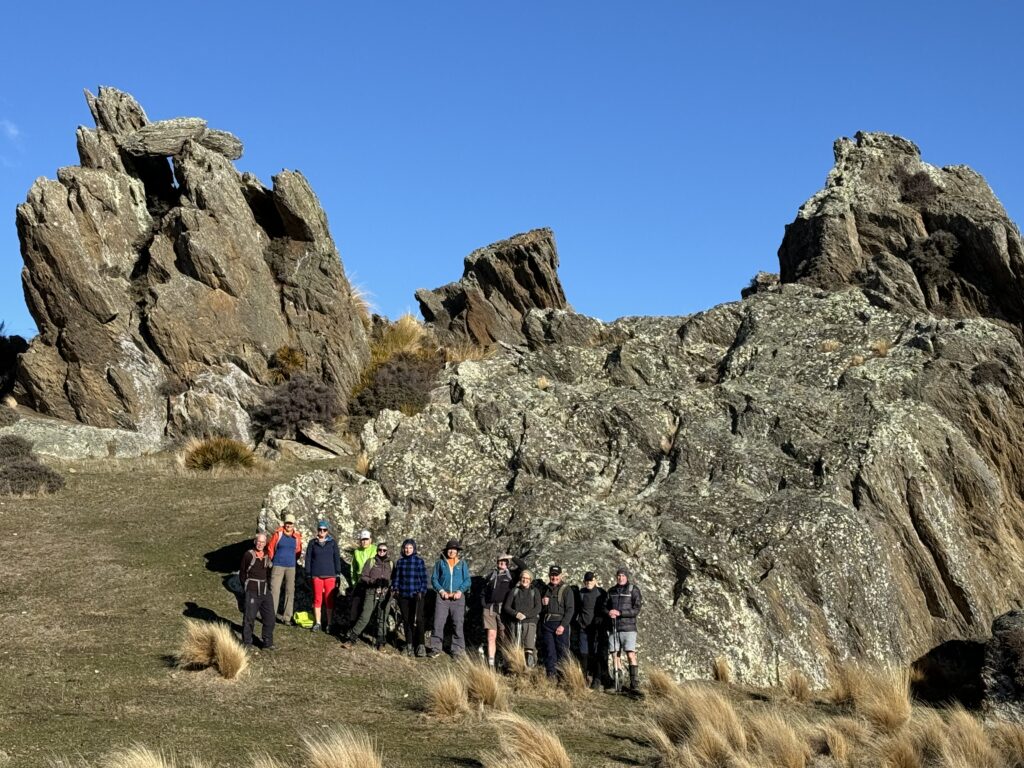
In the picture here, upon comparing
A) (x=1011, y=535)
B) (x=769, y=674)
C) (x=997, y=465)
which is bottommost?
(x=769, y=674)

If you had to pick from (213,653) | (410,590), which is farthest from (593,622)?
(213,653)

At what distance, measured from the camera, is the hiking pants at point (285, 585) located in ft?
48.4

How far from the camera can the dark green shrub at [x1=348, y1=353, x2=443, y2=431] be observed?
3244 cm

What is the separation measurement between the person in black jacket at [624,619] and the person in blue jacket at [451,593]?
2.31m

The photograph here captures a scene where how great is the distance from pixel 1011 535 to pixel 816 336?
18.9ft

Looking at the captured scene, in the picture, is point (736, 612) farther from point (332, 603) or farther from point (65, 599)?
point (65, 599)

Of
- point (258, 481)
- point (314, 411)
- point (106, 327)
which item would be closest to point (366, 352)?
point (314, 411)

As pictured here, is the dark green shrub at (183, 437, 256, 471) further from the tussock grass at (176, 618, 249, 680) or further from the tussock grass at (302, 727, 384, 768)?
the tussock grass at (302, 727, 384, 768)

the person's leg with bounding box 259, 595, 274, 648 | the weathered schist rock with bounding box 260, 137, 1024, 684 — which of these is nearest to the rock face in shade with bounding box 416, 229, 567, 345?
the weathered schist rock with bounding box 260, 137, 1024, 684

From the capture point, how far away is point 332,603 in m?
15.2

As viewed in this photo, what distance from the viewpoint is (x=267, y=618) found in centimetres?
1364

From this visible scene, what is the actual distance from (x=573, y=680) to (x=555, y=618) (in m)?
0.98

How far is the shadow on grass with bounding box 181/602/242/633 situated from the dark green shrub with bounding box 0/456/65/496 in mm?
9589

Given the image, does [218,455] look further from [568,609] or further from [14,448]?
→ [568,609]
